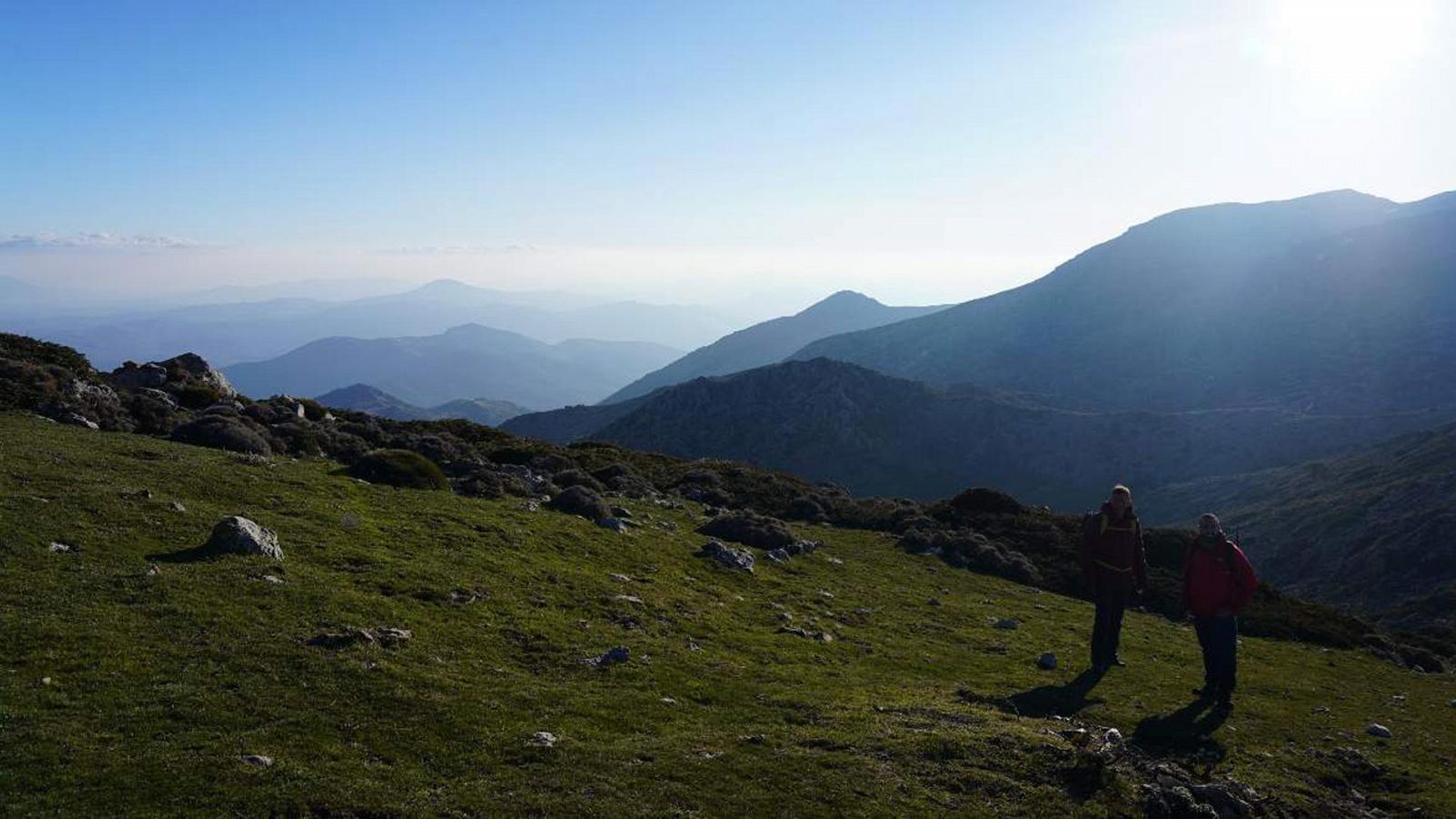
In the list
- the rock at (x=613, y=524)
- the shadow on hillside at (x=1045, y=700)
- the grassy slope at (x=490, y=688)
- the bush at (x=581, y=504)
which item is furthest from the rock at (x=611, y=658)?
the bush at (x=581, y=504)

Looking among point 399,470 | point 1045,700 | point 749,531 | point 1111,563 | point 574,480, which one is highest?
point 1111,563

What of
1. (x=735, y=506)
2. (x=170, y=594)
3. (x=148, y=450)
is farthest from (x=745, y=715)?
(x=735, y=506)

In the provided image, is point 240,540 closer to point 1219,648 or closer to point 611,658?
point 611,658

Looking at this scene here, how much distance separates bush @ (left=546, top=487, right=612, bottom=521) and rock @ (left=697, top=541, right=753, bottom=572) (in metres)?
4.62

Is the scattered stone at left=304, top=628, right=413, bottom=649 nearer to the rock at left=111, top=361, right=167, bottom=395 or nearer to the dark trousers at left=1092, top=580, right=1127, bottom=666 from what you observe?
the dark trousers at left=1092, top=580, right=1127, bottom=666

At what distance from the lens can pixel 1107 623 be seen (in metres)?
20.3

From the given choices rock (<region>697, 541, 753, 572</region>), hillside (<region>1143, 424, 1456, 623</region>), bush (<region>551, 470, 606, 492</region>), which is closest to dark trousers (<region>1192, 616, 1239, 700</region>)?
rock (<region>697, 541, 753, 572</region>)

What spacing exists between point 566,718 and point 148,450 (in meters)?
21.5

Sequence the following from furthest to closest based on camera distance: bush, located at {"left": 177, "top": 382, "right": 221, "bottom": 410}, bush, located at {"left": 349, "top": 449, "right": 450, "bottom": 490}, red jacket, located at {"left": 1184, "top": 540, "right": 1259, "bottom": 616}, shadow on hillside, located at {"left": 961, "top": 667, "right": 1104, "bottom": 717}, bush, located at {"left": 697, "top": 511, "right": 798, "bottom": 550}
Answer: bush, located at {"left": 177, "top": 382, "right": 221, "bottom": 410} → bush, located at {"left": 697, "top": 511, "right": 798, "bottom": 550} → bush, located at {"left": 349, "top": 449, "right": 450, "bottom": 490} → red jacket, located at {"left": 1184, "top": 540, "right": 1259, "bottom": 616} → shadow on hillside, located at {"left": 961, "top": 667, "right": 1104, "bottom": 717}

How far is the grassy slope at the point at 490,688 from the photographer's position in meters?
10.3

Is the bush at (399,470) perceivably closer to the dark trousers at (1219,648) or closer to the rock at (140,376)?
the rock at (140,376)

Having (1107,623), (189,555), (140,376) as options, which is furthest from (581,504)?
(140,376)

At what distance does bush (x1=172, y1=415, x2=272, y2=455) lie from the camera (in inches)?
1217

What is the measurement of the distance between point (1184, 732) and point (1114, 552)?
481 cm
